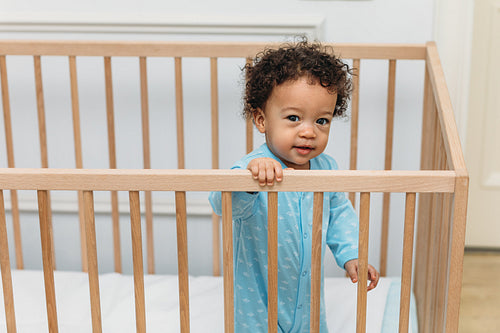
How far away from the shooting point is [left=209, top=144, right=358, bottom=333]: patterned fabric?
104 cm

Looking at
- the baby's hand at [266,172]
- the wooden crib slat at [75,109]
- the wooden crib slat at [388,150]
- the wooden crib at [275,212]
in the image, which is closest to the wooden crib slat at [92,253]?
the wooden crib at [275,212]

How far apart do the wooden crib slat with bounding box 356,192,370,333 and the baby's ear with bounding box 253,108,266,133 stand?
0.26 meters

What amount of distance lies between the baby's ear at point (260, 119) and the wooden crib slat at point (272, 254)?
0.21 metres

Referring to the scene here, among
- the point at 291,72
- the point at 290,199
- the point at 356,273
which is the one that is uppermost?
the point at 291,72

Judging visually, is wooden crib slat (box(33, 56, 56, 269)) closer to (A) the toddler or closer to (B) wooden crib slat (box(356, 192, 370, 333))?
(A) the toddler

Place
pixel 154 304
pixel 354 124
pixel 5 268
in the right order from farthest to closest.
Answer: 1. pixel 354 124
2. pixel 154 304
3. pixel 5 268

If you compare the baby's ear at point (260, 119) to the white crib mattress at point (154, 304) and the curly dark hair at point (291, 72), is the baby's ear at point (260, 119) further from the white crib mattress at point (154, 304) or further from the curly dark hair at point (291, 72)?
the white crib mattress at point (154, 304)

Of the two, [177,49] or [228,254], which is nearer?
[228,254]

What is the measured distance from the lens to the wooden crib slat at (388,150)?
4.83 ft

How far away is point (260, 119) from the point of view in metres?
1.08

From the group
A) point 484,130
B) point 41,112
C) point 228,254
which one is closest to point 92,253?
point 228,254

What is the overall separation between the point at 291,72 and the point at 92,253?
1.37 feet

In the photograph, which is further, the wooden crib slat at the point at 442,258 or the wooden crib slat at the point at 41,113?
the wooden crib slat at the point at 41,113

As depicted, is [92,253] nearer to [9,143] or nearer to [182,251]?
[182,251]
